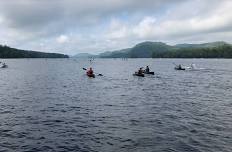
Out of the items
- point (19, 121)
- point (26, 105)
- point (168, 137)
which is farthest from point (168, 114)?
point (26, 105)

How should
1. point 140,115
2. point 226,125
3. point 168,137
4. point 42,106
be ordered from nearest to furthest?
point 168,137
point 226,125
point 140,115
point 42,106

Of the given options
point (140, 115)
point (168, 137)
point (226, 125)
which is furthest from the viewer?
point (140, 115)

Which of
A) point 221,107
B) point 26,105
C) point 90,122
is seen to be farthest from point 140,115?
point 26,105

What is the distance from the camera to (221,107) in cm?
3653

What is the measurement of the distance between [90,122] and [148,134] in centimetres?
679

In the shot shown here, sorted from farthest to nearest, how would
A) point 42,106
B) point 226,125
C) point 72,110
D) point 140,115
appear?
point 42,106, point 72,110, point 140,115, point 226,125

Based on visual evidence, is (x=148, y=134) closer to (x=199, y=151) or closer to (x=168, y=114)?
(x=199, y=151)

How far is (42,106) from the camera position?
123ft

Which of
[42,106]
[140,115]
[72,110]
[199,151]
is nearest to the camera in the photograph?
[199,151]

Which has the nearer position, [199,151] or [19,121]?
[199,151]

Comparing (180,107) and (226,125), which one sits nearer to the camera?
(226,125)

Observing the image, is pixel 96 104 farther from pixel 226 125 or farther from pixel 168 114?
pixel 226 125

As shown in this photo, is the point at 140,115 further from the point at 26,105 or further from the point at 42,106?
the point at 26,105

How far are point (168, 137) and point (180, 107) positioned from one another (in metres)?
13.5
